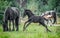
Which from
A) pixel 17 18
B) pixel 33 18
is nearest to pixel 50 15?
pixel 33 18

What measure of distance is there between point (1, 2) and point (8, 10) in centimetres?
11

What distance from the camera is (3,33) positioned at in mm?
3070

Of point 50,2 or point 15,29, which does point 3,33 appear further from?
point 50,2

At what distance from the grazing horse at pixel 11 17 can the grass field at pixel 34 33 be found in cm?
6

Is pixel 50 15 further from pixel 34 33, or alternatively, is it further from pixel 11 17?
pixel 11 17

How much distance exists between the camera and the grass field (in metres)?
3.05

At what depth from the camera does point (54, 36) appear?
10.0 ft

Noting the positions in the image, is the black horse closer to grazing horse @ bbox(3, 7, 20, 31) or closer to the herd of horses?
the herd of horses

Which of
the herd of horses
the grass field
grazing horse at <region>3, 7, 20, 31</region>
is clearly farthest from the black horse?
grazing horse at <region>3, 7, 20, 31</region>

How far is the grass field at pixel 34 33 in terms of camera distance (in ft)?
10.0

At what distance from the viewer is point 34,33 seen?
308 cm

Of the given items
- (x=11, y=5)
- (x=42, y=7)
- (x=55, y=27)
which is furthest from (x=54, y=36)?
(x=11, y=5)

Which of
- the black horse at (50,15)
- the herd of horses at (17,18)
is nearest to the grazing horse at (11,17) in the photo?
the herd of horses at (17,18)

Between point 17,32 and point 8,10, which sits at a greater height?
point 8,10
